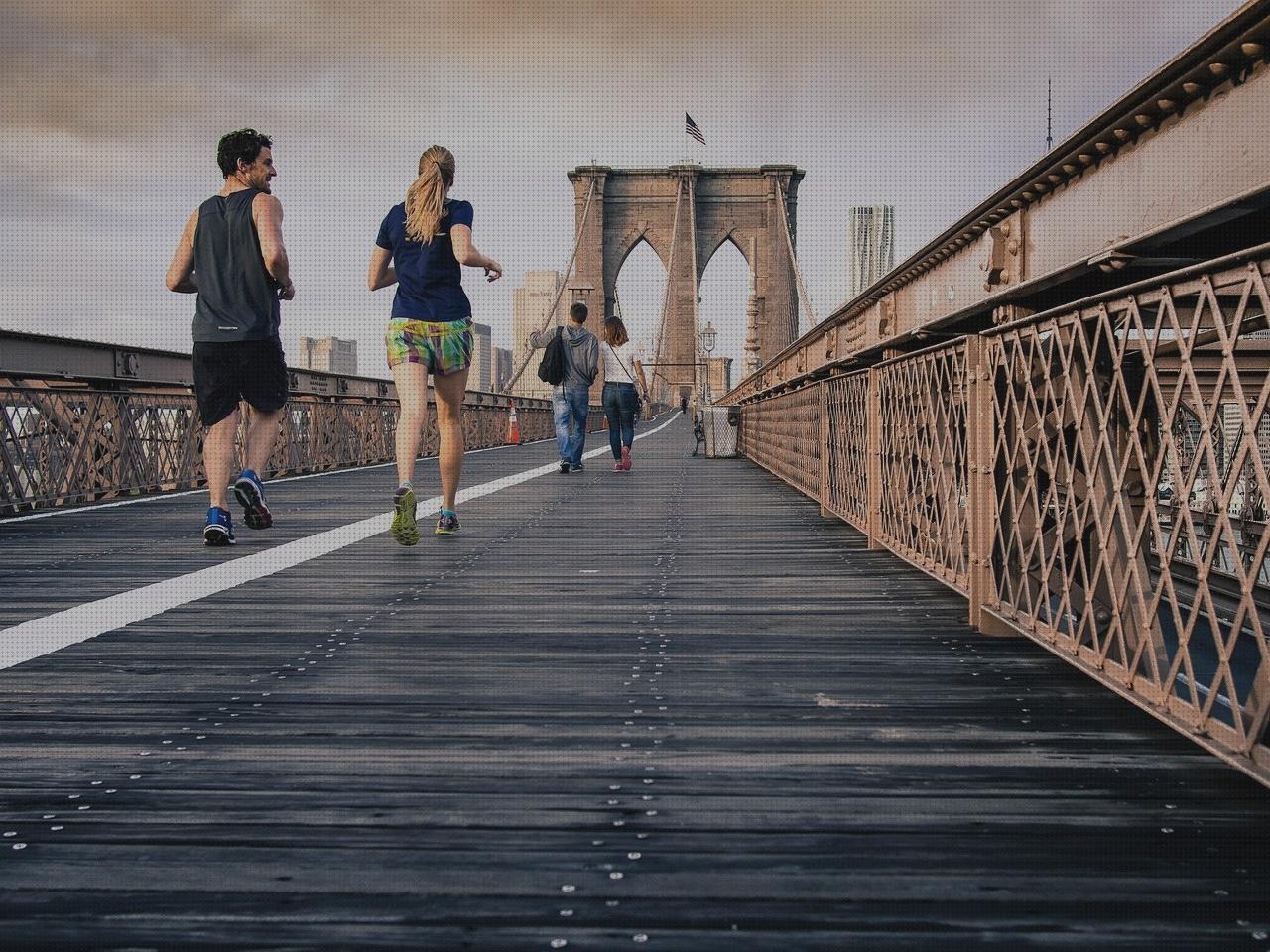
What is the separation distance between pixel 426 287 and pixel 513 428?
13916mm

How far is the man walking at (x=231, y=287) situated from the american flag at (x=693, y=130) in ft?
178

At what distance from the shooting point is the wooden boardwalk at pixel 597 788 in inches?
48.4

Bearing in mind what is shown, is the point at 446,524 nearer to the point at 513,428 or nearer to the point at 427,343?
the point at 427,343

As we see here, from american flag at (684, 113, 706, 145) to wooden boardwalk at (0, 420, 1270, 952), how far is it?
55.9 metres

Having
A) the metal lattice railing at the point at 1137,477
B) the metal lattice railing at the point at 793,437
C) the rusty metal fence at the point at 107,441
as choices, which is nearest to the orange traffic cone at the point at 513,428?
the metal lattice railing at the point at 793,437

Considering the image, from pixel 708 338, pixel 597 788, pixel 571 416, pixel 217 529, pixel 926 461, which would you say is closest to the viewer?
pixel 597 788

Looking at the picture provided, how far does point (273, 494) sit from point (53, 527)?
198 centimetres

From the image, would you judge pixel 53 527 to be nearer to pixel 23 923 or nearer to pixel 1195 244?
pixel 23 923

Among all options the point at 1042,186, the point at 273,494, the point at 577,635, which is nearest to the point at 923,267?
the point at 1042,186

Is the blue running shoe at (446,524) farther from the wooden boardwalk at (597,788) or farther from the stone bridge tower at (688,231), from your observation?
the stone bridge tower at (688,231)

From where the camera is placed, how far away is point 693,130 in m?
56.6

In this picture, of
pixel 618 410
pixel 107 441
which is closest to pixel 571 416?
pixel 618 410

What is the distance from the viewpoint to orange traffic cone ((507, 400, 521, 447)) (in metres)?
18.5

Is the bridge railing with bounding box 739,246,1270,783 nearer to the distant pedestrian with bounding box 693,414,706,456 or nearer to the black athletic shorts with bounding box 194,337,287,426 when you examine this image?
the black athletic shorts with bounding box 194,337,287,426
